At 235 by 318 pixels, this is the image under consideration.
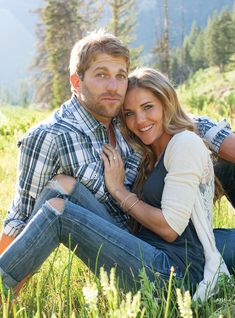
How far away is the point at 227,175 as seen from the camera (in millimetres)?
3623

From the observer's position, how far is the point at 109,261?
2547 mm

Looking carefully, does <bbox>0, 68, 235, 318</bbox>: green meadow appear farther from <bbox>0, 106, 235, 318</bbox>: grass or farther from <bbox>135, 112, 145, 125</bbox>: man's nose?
<bbox>135, 112, 145, 125</bbox>: man's nose

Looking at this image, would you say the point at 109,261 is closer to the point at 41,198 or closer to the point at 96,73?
the point at 41,198

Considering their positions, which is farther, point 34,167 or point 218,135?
point 218,135

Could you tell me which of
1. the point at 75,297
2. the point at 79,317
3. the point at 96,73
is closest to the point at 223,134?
the point at 96,73

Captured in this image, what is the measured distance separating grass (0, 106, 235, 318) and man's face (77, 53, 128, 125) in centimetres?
85

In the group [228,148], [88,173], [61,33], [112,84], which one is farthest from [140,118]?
[61,33]

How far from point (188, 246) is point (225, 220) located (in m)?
1.08

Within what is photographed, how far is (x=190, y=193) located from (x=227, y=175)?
3.49 ft

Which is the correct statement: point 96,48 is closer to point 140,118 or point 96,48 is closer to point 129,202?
point 140,118

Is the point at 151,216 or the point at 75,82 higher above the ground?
the point at 75,82

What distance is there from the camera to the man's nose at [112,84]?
2.99m

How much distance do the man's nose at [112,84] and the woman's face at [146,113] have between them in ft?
0.32

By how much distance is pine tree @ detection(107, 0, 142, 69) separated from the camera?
38.0 metres
